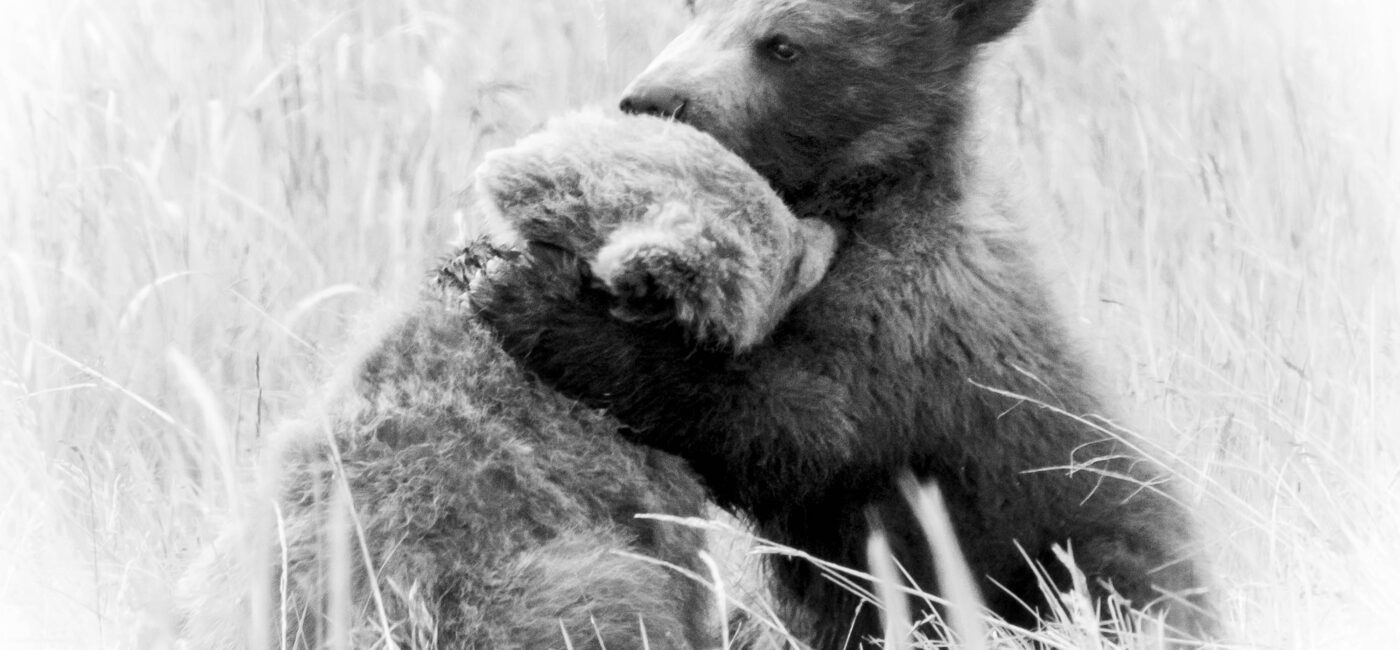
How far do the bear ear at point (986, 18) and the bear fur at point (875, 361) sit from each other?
0.07m

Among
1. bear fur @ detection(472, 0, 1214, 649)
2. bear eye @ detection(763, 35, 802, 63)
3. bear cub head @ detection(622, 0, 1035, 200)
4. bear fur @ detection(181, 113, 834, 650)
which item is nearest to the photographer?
bear fur @ detection(181, 113, 834, 650)

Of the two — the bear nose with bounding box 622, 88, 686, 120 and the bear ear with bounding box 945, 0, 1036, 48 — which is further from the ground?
the bear nose with bounding box 622, 88, 686, 120

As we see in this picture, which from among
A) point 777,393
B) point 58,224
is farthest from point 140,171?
point 777,393

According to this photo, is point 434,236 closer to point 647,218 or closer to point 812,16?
point 812,16

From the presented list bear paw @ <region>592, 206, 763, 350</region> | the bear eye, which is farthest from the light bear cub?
the bear eye

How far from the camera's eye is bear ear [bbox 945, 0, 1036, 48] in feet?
12.1

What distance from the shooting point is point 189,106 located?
5.11m

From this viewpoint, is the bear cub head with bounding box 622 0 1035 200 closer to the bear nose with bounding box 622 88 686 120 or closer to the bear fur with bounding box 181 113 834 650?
the bear nose with bounding box 622 88 686 120

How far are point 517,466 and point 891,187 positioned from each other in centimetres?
112

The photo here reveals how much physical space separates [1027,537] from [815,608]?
49cm

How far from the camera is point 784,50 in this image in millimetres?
3514

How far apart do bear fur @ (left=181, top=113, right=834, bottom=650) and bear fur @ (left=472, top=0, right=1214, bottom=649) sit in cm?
8

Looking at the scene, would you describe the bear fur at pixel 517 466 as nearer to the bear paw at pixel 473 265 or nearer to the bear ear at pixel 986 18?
the bear paw at pixel 473 265

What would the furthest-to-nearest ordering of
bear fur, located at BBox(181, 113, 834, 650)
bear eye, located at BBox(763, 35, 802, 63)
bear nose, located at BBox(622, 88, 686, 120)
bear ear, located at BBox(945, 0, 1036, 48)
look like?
bear ear, located at BBox(945, 0, 1036, 48), bear eye, located at BBox(763, 35, 802, 63), bear nose, located at BBox(622, 88, 686, 120), bear fur, located at BBox(181, 113, 834, 650)
